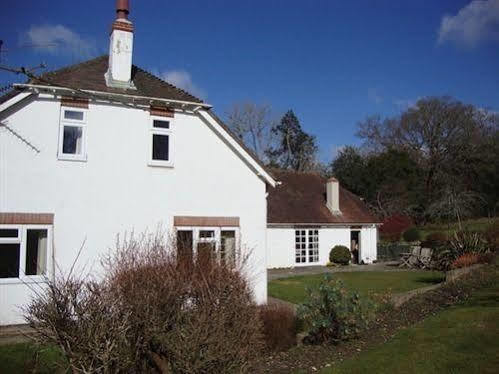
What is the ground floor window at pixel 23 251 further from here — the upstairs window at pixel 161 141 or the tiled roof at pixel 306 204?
the tiled roof at pixel 306 204

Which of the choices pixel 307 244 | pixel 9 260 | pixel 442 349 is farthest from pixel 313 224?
pixel 442 349

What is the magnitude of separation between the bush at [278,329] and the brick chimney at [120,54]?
9005 mm

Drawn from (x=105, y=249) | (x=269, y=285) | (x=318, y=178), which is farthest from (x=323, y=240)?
(x=105, y=249)

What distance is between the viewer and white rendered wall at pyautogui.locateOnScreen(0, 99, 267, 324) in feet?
42.6

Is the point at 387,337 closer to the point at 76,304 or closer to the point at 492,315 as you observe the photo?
the point at 492,315

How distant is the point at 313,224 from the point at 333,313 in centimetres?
1900

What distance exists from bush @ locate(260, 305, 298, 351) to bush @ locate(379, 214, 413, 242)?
31.3 metres

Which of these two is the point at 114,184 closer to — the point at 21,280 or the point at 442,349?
the point at 21,280

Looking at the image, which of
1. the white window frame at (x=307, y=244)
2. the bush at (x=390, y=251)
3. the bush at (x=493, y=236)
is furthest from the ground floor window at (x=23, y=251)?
the bush at (x=390, y=251)

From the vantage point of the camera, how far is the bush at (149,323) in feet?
16.8

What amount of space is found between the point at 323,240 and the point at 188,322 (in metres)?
24.6

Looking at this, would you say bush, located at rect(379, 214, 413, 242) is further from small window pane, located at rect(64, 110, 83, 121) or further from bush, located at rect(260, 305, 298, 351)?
small window pane, located at rect(64, 110, 83, 121)

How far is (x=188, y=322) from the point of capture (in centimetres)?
559

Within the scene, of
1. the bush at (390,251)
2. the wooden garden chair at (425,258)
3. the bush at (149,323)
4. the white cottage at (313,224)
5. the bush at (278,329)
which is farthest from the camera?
the bush at (390,251)
